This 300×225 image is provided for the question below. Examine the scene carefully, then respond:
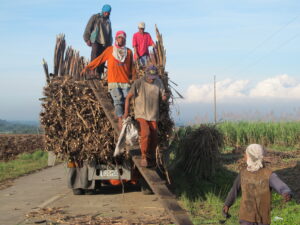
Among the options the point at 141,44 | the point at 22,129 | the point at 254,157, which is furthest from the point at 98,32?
the point at 22,129

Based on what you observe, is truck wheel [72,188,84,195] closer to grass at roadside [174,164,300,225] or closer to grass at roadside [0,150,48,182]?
grass at roadside [174,164,300,225]

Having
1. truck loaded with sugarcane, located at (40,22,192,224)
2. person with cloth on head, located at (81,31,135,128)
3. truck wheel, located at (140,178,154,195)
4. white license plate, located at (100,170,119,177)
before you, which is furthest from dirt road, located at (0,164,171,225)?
person with cloth on head, located at (81,31,135,128)

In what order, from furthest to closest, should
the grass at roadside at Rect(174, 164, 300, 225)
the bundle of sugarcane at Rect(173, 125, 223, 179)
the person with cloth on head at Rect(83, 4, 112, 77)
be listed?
the bundle of sugarcane at Rect(173, 125, 223, 179)
the person with cloth on head at Rect(83, 4, 112, 77)
the grass at roadside at Rect(174, 164, 300, 225)

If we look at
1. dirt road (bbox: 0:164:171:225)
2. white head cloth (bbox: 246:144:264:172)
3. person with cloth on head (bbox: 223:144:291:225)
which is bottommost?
dirt road (bbox: 0:164:171:225)

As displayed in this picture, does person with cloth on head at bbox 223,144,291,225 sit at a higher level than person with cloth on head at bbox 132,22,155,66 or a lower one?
lower

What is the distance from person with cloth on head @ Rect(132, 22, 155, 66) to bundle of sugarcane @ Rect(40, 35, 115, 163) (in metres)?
2.23

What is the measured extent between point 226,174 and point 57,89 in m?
5.44

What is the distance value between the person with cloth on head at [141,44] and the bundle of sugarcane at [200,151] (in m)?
2.04

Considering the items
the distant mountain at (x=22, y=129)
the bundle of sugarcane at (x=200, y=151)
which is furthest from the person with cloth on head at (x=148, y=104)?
the bundle of sugarcane at (x=200, y=151)

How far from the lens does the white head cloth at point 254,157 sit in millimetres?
4766

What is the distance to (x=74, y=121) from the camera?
8.73 meters

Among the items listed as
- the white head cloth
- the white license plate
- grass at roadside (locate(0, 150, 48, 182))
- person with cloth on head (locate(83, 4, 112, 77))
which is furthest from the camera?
grass at roadside (locate(0, 150, 48, 182))

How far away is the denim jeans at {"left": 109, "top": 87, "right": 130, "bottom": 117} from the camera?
8375 mm

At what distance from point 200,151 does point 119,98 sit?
10.6ft
